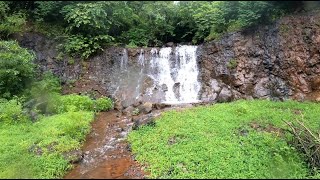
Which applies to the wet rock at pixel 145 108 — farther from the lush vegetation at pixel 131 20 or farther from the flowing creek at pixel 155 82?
the lush vegetation at pixel 131 20

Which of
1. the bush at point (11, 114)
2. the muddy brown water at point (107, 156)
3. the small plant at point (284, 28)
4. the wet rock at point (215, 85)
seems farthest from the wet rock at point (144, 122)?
the small plant at point (284, 28)

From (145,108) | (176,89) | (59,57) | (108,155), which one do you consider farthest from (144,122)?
(59,57)

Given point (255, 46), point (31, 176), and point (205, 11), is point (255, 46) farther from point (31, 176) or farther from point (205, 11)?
point (31, 176)

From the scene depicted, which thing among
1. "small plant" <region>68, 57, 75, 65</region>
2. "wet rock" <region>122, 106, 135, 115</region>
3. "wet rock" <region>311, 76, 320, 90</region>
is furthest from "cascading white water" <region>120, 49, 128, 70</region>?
"wet rock" <region>311, 76, 320, 90</region>

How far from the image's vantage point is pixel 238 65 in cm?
1741

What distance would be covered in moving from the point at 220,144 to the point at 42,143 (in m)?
5.95

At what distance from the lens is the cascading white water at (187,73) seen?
17828 millimetres

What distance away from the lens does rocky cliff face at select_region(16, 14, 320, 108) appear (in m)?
16.1

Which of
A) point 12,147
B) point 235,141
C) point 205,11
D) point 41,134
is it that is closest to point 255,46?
point 205,11

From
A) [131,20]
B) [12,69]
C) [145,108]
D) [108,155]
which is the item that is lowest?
[108,155]

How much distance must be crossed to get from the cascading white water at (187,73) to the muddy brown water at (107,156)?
501 cm

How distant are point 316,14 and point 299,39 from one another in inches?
63.7

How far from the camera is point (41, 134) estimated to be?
11484 mm

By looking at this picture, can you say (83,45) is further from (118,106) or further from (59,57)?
(118,106)
